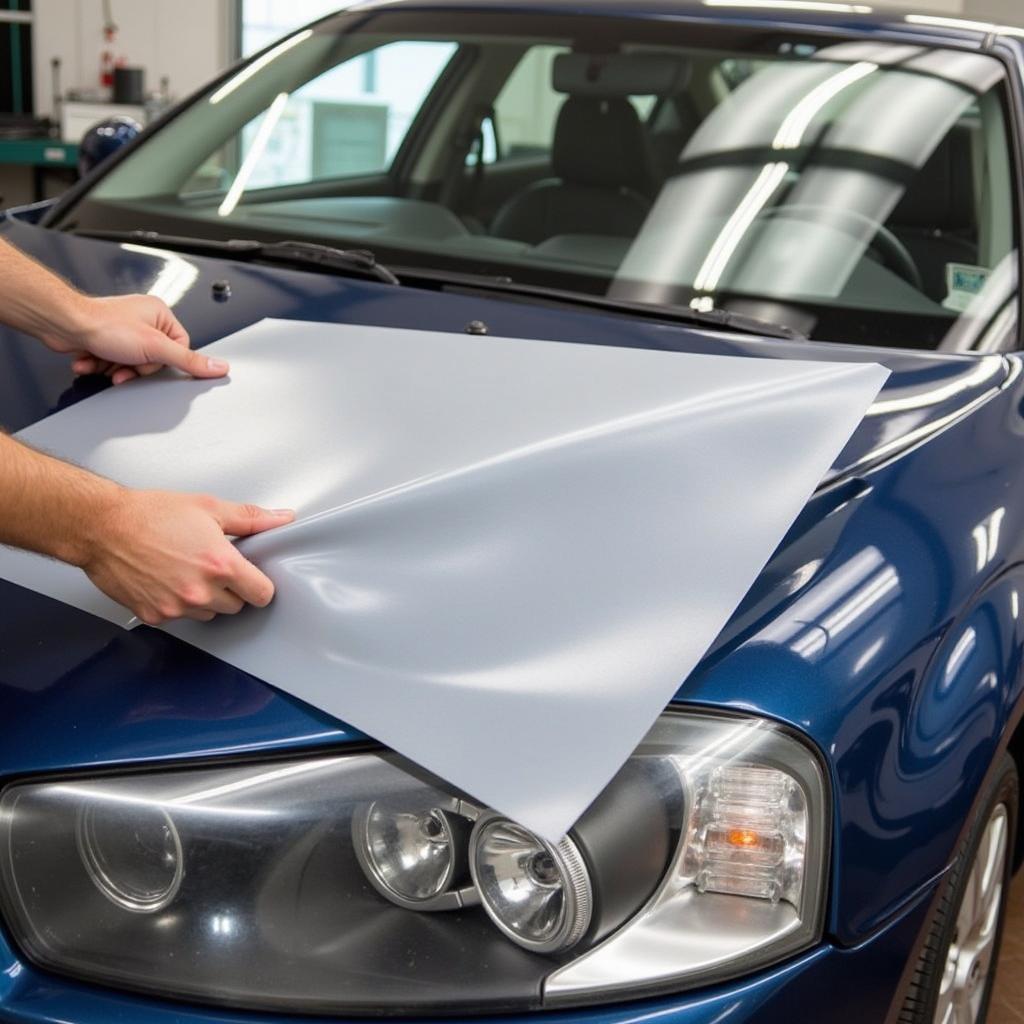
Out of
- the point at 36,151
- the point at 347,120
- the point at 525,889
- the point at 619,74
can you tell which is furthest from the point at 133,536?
the point at 36,151

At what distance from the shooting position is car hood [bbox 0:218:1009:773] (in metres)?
1.16

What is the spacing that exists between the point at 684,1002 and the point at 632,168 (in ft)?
4.58

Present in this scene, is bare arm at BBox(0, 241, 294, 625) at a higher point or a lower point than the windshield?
lower

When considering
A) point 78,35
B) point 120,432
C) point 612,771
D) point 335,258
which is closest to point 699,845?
point 612,771

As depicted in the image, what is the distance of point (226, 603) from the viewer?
1216 millimetres

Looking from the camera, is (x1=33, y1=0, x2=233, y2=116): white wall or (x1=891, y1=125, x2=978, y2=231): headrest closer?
(x1=891, y1=125, x2=978, y2=231): headrest

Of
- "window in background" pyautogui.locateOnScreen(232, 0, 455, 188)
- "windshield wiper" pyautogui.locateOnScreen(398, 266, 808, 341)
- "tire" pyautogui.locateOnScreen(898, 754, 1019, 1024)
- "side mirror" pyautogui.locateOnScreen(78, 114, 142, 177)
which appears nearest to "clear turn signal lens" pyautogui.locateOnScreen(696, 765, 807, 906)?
"tire" pyautogui.locateOnScreen(898, 754, 1019, 1024)

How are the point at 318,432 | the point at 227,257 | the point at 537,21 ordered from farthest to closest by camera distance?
the point at 537,21
the point at 227,257
the point at 318,432

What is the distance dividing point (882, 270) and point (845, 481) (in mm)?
603

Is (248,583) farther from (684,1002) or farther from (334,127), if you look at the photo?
(334,127)

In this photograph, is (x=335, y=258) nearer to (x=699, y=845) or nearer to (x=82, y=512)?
(x=82, y=512)

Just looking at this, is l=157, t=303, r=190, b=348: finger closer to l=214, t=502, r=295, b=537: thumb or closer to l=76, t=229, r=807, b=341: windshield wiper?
l=76, t=229, r=807, b=341: windshield wiper

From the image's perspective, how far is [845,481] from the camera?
4.57 feet

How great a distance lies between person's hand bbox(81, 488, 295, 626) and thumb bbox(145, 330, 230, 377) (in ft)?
1.58
